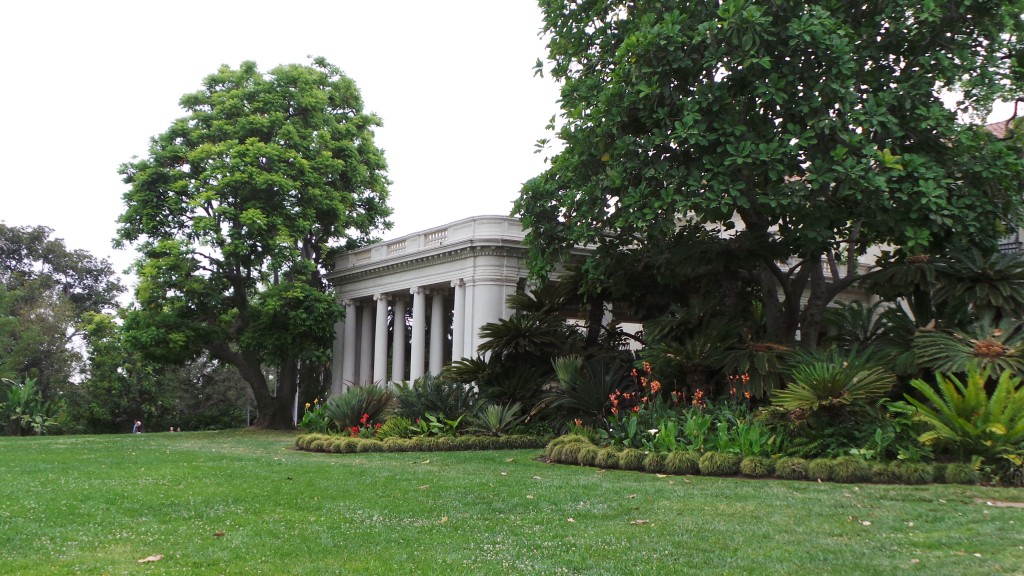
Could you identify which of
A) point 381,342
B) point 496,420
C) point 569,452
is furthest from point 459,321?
point 569,452

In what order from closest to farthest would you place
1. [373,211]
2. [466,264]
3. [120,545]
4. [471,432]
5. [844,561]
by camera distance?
[844,561] < [120,545] < [471,432] < [466,264] < [373,211]

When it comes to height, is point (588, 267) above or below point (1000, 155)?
below

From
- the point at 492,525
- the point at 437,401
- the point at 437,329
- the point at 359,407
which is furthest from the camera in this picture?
the point at 437,329

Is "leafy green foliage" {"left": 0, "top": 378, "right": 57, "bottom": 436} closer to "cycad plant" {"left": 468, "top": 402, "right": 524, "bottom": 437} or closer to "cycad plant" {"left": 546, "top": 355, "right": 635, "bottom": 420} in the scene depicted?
"cycad plant" {"left": 468, "top": 402, "right": 524, "bottom": 437}

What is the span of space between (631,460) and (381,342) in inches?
842

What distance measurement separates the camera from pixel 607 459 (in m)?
15.0

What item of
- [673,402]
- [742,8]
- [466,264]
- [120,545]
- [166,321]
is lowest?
[120,545]

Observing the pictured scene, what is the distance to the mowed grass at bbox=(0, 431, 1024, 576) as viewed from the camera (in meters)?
6.84

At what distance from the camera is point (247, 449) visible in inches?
854

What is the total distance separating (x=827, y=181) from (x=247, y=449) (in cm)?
1515

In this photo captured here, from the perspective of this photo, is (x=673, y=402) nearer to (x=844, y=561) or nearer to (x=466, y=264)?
(x=844, y=561)

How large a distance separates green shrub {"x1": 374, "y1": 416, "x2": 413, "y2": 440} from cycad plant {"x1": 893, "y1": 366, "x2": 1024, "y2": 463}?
12.7 m

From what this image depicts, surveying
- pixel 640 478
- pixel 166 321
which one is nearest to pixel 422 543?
pixel 640 478

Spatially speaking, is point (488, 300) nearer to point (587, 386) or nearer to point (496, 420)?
point (496, 420)
